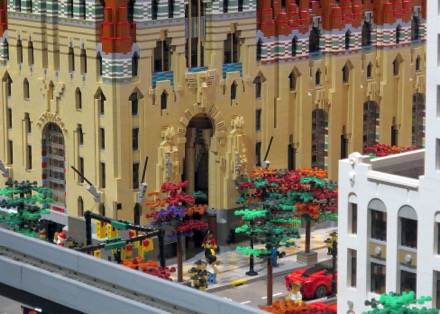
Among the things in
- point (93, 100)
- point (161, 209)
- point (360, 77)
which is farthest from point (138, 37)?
point (360, 77)

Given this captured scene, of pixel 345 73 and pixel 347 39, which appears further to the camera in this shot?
pixel 345 73

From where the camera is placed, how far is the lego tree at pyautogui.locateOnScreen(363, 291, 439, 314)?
5747 cm

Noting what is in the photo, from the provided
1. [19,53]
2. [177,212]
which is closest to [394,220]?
[177,212]

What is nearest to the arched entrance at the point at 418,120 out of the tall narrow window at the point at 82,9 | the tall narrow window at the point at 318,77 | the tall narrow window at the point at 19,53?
the tall narrow window at the point at 318,77

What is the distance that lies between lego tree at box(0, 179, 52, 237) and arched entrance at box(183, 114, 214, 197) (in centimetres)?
989

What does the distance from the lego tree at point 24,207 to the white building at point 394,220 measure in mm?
25478

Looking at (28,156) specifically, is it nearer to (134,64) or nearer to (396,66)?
(134,64)

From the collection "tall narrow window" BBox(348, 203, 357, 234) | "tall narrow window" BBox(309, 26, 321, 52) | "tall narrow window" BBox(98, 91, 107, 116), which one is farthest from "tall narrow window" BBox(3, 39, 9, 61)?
"tall narrow window" BBox(348, 203, 357, 234)

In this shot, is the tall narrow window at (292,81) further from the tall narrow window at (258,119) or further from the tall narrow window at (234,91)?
the tall narrow window at (234,91)

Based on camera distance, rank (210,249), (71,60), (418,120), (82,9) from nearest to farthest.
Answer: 1. (210,249)
2. (82,9)
3. (71,60)
4. (418,120)

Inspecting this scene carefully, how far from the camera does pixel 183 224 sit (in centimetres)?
8456

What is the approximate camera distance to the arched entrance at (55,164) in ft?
301

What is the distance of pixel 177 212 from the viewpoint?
83812mm

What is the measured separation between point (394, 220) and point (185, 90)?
2910 centimetres
